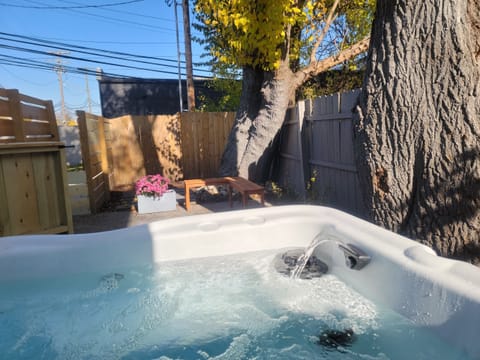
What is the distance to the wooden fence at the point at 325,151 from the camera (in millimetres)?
4027

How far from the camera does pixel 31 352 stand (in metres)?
1.71

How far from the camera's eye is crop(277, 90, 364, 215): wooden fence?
4027mm

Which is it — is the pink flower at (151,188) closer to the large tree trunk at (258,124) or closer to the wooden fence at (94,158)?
the wooden fence at (94,158)

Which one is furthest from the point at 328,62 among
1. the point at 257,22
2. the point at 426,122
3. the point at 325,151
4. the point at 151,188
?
the point at 426,122

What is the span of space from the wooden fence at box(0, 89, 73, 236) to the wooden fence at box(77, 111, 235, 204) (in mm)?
4541

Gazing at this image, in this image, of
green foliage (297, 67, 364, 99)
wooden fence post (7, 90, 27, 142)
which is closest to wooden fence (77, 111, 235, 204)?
green foliage (297, 67, 364, 99)

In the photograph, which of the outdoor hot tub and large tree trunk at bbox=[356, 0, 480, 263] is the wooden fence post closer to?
the outdoor hot tub

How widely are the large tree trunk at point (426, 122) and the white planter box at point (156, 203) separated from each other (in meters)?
3.28

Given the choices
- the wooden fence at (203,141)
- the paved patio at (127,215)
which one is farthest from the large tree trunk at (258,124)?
the wooden fence at (203,141)

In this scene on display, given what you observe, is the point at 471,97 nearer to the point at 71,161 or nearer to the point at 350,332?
the point at 350,332

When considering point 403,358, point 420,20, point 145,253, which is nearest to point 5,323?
point 145,253

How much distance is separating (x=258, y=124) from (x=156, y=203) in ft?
7.27

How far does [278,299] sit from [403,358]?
770mm

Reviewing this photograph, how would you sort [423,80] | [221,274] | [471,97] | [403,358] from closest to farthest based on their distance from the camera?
1. [403,358]
2. [471,97]
3. [423,80]
4. [221,274]
